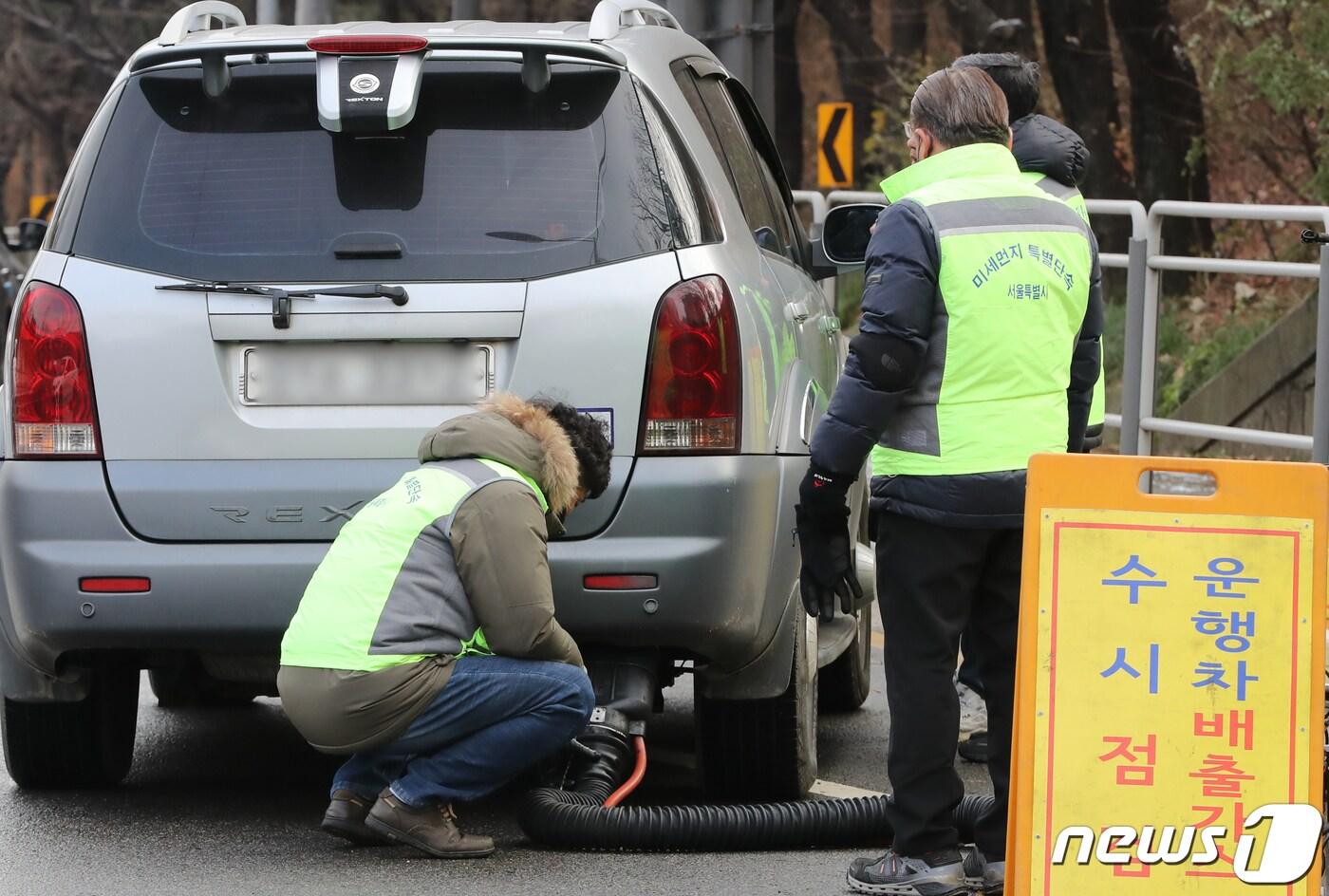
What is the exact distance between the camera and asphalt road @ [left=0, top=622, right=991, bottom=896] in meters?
4.76

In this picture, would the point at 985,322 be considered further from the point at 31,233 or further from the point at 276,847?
the point at 31,233

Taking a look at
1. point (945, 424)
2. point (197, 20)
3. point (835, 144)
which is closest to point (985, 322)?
point (945, 424)

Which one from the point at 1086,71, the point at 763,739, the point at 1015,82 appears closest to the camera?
the point at 763,739

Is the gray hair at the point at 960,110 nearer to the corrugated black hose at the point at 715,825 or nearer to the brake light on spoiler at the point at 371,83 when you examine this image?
the brake light on spoiler at the point at 371,83

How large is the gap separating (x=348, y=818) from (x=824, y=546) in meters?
1.30

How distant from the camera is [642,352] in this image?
4875 mm

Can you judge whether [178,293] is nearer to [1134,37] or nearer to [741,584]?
[741,584]

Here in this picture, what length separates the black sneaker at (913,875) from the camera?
14.8 ft

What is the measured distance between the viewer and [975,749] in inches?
243

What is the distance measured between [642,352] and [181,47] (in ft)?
4.39

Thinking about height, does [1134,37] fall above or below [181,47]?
above

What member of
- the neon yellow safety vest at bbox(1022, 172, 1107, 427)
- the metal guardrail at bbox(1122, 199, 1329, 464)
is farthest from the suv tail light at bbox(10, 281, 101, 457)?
the metal guardrail at bbox(1122, 199, 1329, 464)

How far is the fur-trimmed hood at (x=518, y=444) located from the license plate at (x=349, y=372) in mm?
170

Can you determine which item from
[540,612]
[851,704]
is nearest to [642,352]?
[540,612]
